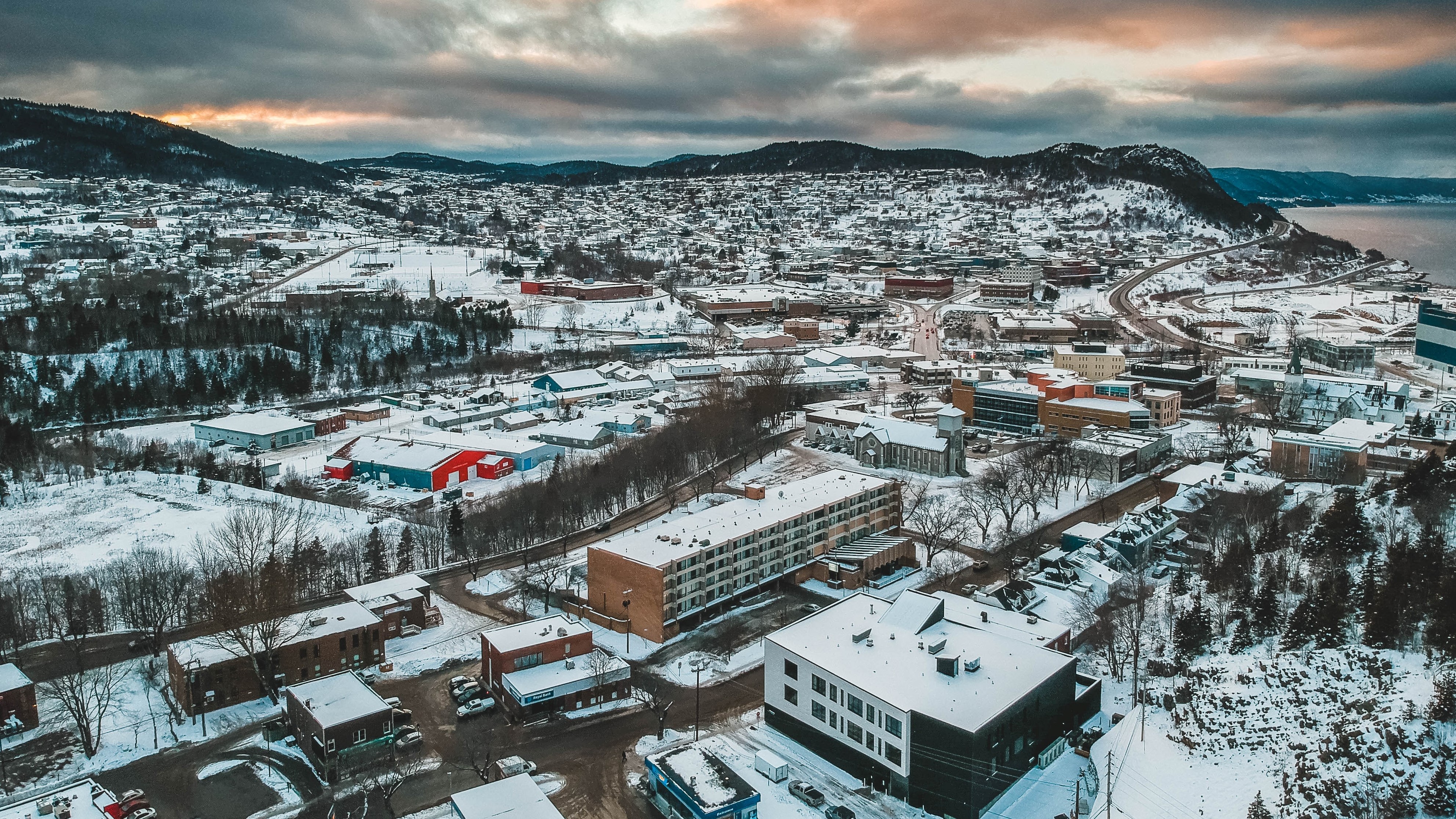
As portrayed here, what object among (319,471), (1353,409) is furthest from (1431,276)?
(319,471)

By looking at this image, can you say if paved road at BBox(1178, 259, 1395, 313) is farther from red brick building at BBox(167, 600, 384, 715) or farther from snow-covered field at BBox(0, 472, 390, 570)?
red brick building at BBox(167, 600, 384, 715)

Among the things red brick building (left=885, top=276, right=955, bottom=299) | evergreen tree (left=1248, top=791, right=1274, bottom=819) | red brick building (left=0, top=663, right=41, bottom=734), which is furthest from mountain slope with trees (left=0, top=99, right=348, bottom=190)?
evergreen tree (left=1248, top=791, right=1274, bottom=819)

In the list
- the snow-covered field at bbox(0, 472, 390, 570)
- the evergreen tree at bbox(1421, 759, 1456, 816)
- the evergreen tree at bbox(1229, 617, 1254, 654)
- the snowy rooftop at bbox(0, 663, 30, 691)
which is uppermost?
the evergreen tree at bbox(1421, 759, 1456, 816)

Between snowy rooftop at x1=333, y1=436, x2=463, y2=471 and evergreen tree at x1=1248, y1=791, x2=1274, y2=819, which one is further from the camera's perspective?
snowy rooftop at x1=333, y1=436, x2=463, y2=471

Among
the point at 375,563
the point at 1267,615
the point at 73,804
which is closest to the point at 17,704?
the point at 73,804

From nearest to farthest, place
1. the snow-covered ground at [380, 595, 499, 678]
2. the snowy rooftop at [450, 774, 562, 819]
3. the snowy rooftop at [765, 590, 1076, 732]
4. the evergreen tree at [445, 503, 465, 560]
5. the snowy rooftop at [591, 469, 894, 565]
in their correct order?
the snowy rooftop at [450, 774, 562, 819]
the snowy rooftop at [765, 590, 1076, 732]
the snow-covered ground at [380, 595, 499, 678]
the snowy rooftop at [591, 469, 894, 565]
the evergreen tree at [445, 503, 465, 560]

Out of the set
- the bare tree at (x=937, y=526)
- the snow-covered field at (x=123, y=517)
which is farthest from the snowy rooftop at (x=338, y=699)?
the bare tree at (x=937, y=526)

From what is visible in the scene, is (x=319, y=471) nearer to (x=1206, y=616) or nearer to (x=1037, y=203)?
(x=1206, y=616)
